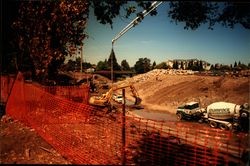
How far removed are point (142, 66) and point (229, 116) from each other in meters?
120

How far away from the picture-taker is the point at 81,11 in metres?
17.9

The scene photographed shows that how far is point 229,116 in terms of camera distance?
21.4m

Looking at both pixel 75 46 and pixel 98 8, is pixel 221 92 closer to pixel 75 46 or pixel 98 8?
pixel 75 46

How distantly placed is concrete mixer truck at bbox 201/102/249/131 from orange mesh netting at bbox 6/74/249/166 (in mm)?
8234

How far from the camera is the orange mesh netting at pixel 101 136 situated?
8.77m

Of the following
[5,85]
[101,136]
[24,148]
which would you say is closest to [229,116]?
[101,136]

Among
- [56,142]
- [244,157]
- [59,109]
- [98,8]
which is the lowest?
[244,157]

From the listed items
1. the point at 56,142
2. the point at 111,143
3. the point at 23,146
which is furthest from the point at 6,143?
the point at 111,143

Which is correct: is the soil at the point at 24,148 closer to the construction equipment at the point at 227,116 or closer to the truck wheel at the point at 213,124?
the construction equipment at the point at 227,116

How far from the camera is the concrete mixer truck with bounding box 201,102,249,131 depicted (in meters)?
20.5

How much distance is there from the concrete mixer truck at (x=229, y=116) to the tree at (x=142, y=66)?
113 metres

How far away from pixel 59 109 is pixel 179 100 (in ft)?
111

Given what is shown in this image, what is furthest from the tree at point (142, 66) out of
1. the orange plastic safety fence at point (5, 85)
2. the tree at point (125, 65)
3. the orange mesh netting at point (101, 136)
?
the orange mesh netting at point (101, 136)

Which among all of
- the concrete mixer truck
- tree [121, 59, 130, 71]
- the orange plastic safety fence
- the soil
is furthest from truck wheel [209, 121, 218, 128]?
tree [121, 59, 130, 71]
